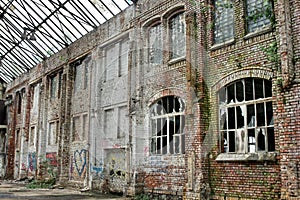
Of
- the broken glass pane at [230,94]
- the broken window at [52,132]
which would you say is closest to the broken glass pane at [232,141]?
the broken glass pane at [230,94]

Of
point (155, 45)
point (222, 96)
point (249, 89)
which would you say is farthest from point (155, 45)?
point (249, 89)

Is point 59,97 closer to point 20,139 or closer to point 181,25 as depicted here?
point 20,139

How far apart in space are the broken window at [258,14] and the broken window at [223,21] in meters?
0.62

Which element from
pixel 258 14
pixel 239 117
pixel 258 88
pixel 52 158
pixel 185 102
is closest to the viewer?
pixel 258 88

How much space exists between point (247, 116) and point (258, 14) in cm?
296

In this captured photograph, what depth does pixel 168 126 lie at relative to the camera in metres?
12.5

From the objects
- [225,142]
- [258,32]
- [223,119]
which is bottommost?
[225,142]

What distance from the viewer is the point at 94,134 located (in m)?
16.9

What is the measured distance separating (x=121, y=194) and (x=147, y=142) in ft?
9.21

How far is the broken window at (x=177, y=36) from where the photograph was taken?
12430 mm

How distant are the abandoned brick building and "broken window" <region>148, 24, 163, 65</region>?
0.05 meters

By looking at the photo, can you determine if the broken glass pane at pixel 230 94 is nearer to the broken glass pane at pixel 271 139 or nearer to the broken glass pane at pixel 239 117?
the broken glass pane at pixel 239 117

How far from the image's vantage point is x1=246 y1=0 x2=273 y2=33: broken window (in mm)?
9648

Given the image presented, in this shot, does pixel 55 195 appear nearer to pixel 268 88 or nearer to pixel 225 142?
pixel 225 142
